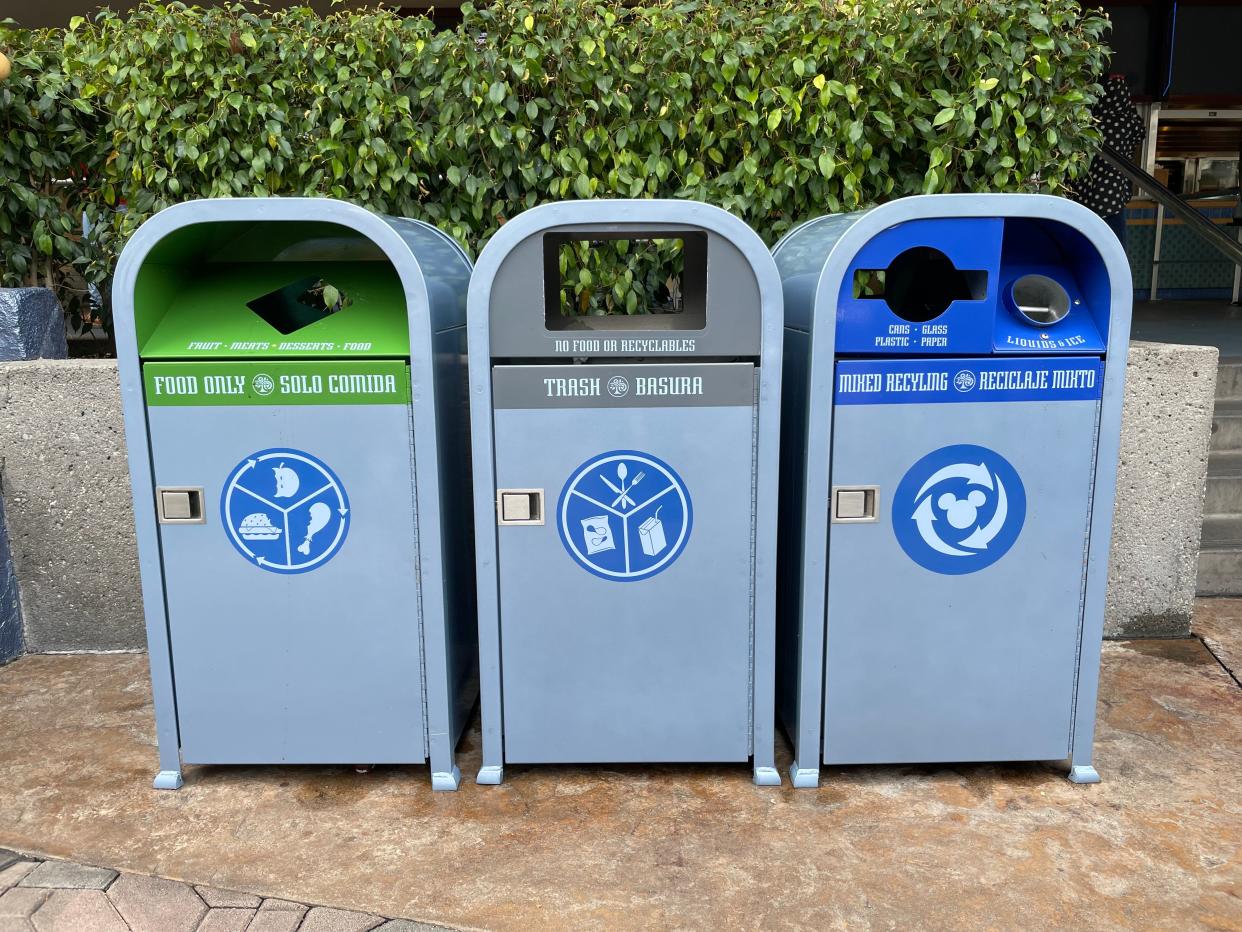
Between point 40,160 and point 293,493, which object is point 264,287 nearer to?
point 293,493

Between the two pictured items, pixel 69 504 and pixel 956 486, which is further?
pixel 69 504

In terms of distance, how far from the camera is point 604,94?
3.18 m

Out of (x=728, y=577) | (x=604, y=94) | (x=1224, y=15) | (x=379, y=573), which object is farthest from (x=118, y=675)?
(x=1224, y=15)

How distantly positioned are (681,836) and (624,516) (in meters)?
0.80

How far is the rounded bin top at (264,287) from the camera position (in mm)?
2178

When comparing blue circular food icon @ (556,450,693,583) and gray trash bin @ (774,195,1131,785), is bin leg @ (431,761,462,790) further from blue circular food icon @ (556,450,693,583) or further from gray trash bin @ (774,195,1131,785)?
gray trash bin @ (774,195,1131,785)

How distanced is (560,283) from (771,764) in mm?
1845

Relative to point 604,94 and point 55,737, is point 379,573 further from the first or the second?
point 604,94

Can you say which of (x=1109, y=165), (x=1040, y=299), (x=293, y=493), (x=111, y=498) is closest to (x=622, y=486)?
(x=293, y=493)

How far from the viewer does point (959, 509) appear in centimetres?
233

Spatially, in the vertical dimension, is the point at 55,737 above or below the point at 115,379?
below

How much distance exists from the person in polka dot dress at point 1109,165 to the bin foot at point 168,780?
6267mm

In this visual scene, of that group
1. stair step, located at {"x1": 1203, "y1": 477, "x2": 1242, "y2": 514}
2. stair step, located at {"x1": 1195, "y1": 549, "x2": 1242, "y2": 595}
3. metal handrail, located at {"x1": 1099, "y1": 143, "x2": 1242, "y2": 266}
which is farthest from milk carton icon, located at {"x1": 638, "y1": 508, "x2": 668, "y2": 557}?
metal handrail, located at {"x1": 1099, "y1": 143, "x2": 1242, "y2": 266}

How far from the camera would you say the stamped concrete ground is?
2.00 m
